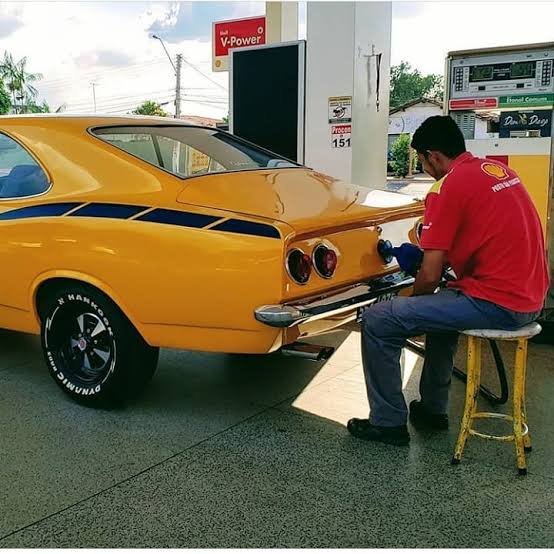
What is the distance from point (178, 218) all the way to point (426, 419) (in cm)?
172

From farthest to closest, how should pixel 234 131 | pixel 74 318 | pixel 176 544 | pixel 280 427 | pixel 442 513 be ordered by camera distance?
pixel 234 131, pixel 74 318, pixel 280 427, pixel 442 513, pixel 176 544

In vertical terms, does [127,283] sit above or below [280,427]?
above

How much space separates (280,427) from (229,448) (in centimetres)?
38

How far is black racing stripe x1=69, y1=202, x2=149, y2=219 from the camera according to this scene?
3.66 metres

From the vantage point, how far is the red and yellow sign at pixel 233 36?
12523 mm

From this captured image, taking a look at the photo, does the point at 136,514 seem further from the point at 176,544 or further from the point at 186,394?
the point at 186,394

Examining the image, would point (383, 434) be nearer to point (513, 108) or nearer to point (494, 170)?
point (494, 170)

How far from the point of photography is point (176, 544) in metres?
2.71

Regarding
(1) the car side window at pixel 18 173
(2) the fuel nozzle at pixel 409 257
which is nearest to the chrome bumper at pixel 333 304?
(2) the fuel nozzle at pixel 409 257

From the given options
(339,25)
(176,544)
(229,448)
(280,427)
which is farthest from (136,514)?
(339,25)

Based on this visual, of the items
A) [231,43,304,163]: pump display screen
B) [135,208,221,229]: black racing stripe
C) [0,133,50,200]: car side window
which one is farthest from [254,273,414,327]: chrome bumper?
[231,43,304,163]: pump display screen

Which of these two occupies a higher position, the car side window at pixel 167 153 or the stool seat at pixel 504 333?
the car side window at pixel 167 153

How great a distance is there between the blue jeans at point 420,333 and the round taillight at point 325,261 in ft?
0.93

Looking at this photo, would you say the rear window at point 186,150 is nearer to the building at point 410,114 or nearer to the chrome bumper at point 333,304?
the chrome bumper at point 333,304
